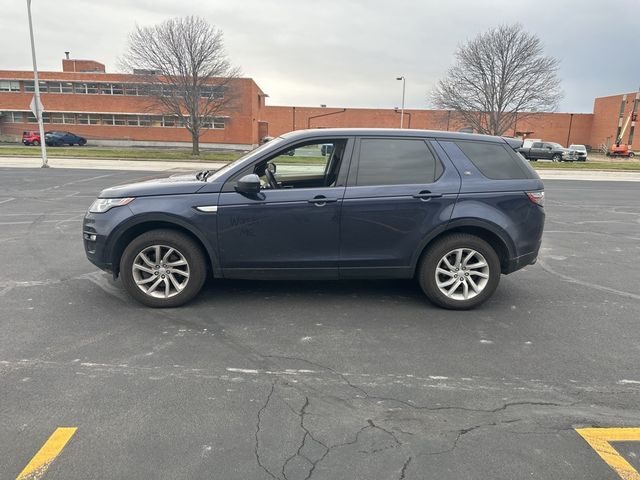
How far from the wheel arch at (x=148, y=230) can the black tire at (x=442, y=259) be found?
211 cm

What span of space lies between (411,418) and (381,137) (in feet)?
9.24

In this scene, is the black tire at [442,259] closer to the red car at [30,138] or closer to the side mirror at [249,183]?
the side mirror at [249,183]

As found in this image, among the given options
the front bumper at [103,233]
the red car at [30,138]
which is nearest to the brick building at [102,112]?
the red car at [30,138]

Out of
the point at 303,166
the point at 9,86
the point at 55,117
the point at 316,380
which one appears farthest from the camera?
the point at 9,86

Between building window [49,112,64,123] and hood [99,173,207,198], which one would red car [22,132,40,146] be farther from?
hood [99,173,207,198]

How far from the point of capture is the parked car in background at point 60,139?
4347cm

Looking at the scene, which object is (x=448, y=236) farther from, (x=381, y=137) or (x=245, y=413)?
(x=245, y=413)

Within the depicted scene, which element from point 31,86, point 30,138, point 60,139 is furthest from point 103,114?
point 31,86

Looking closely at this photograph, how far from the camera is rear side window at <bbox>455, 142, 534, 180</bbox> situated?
4785mm

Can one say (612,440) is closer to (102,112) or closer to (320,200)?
(320,200)

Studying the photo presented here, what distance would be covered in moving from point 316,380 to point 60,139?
160 feet

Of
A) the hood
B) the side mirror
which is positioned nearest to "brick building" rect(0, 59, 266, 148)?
the hood

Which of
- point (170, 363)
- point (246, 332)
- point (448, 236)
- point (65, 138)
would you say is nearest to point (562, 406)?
point (448, 236)

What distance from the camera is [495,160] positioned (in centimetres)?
485
